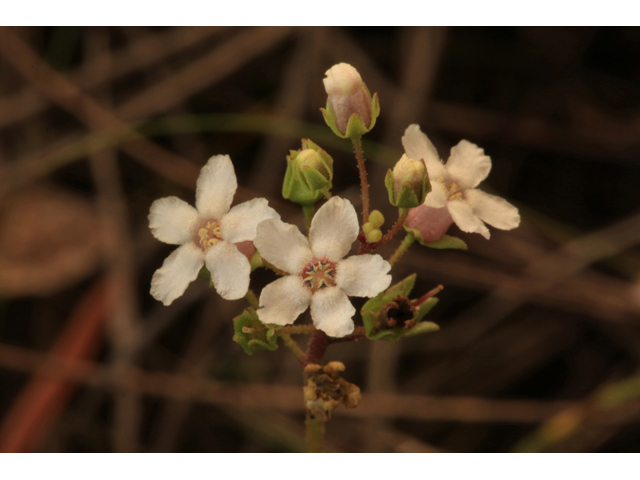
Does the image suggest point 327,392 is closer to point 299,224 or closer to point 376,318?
point 376,318

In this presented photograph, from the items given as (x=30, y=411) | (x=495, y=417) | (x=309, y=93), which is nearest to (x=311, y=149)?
(x=309, y=93)

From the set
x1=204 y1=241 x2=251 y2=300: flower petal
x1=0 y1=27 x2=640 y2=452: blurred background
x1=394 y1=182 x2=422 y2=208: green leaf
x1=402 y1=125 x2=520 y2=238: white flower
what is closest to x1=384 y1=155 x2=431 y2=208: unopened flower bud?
x1=394 y1=182 x2=422 y2=208: green leaf

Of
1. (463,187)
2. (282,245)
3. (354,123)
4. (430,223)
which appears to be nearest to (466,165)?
(463,187)

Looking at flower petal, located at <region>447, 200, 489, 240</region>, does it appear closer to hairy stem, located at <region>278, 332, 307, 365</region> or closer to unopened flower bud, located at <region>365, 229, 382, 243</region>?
unopened flower bud, located at <region>365, 229, 382, 243</region>

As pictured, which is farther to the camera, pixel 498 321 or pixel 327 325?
pixel 498 321

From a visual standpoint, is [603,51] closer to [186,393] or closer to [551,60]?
[551,60]

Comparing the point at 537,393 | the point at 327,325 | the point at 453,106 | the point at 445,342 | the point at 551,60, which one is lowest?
the point at 327,325
